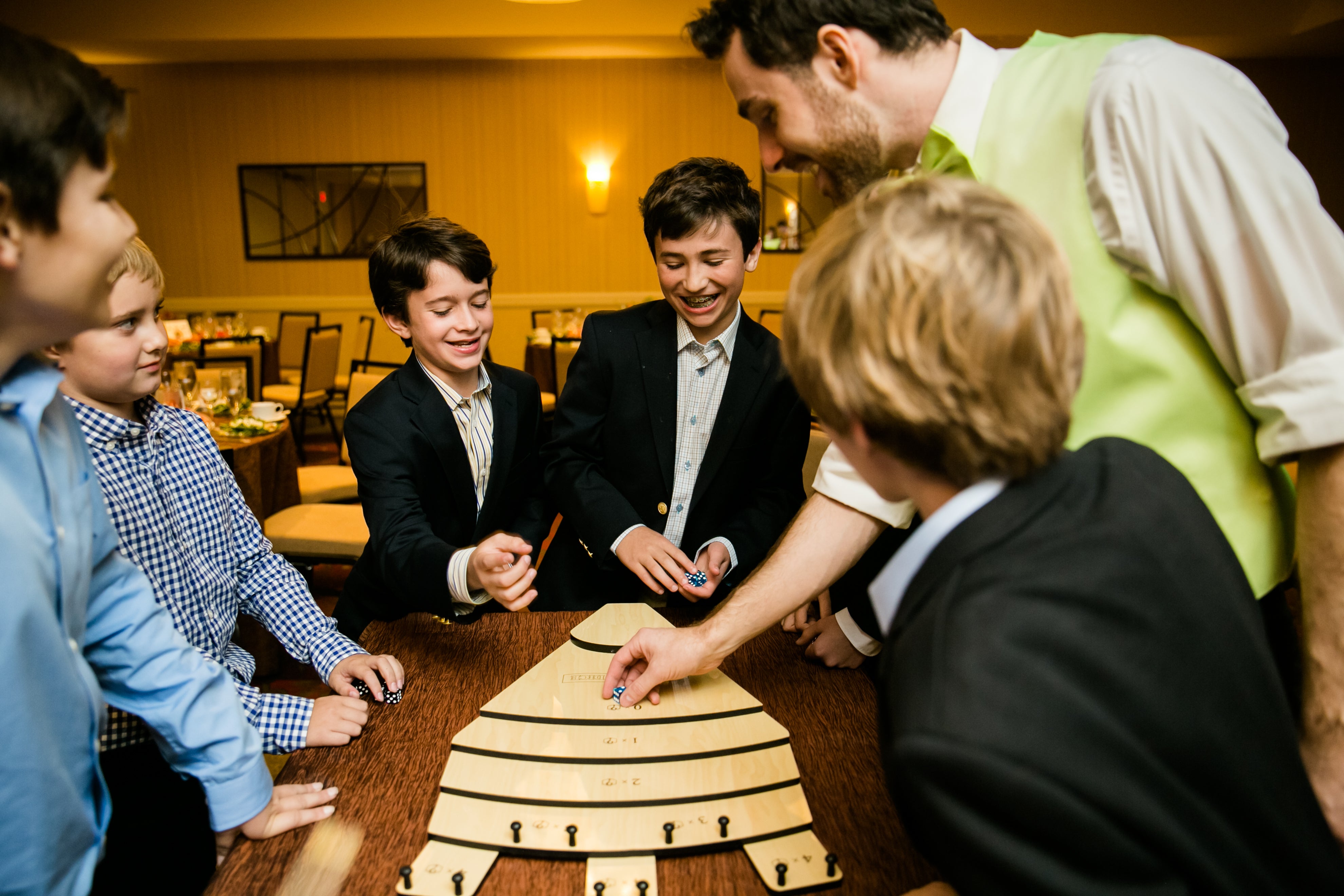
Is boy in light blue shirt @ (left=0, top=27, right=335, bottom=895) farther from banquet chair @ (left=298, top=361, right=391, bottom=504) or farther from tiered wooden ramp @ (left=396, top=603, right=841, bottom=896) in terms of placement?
banquet chair @ (left=298, top=361, right=391, bottom=504)

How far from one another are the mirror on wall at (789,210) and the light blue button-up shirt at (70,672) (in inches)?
323

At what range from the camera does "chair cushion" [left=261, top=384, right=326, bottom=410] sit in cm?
676

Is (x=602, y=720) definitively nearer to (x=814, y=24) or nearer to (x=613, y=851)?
(x=613, y=851)

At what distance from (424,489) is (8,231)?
1141 millimetres

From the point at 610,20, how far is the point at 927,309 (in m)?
7.78

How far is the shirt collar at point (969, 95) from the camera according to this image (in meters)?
1.12

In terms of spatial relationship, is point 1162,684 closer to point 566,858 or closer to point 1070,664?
point 1070,664

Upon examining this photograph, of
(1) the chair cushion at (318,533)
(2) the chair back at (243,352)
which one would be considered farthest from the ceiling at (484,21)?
(1) the chair cushion at (318,533)

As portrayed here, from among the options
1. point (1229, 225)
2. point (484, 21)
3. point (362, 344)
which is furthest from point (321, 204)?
point (1229, 225)

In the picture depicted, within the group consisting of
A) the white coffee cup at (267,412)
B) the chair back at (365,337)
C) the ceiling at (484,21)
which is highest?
the ceiling at (484,21)

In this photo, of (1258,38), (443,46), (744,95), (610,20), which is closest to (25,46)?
(744,95)

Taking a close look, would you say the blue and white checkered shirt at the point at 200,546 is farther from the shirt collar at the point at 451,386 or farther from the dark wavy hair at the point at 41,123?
the dark wavy hair at the point at 41,123

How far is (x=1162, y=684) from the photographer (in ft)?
2.06

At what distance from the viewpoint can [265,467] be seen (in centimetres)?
386
